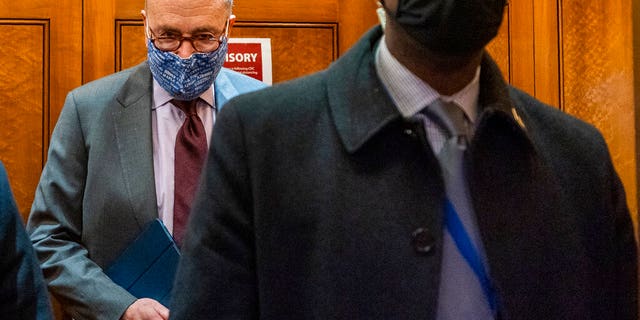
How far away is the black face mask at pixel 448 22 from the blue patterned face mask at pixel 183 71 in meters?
1.36

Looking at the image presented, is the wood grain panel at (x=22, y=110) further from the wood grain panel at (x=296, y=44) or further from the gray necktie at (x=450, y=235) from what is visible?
the gray necktie at (x=450, y=235)

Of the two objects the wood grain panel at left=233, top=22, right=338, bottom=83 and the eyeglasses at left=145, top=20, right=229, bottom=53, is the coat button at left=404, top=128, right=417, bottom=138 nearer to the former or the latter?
the eyeglasses at left=145, top=20, right=229, bottom=53

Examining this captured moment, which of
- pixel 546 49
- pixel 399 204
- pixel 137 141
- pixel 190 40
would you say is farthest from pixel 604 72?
pixel 399 204

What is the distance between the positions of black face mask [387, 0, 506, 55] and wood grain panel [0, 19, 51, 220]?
230 cm

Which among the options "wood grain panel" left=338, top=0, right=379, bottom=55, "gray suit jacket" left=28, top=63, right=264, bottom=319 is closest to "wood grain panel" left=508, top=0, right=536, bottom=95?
"wood grain panel" left=338, top=0, right=379, bottom=55

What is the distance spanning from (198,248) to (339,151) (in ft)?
0.72

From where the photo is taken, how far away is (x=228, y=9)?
8.98 feet

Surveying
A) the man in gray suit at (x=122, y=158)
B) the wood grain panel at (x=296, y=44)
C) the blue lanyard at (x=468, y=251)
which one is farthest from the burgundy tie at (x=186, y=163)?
the blue lanyard at (x=468, y=251)

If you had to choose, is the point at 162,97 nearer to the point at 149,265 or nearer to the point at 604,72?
the point at 149,265

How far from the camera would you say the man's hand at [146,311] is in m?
2.35

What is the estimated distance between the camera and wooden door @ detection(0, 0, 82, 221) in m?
3.32

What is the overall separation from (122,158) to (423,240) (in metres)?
1.45

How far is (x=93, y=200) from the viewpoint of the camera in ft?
8.22

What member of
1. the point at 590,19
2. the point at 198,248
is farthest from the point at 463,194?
the point at 590,19
